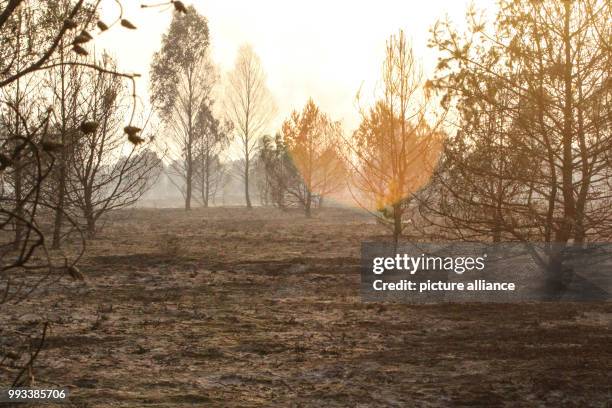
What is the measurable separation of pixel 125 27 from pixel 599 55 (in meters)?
8.68

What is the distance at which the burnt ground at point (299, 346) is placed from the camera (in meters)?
5.10

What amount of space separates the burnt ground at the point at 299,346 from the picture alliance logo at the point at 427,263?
2055 millimetres

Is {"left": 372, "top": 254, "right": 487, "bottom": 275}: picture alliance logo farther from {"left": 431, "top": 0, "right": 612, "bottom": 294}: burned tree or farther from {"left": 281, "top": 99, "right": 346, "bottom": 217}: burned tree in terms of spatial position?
{"left": 281, "top": 99, "right": 346, "bottom": 217}: burned tree

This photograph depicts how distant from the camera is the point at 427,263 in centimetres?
1383

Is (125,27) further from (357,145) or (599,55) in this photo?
(357,145)

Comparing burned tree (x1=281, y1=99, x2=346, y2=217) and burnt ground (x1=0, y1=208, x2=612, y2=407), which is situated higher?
burned tree (x1=281, y1=99, x2=346, y2=217)

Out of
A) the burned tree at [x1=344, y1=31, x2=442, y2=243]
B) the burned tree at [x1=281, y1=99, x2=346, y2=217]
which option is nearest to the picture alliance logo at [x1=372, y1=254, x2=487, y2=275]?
the burned tree at [x1=344, y1=31, x2=442, y2=243]

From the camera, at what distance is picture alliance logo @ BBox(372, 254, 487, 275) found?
504 inches

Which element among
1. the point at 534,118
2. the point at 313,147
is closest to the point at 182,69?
the point at 313,147

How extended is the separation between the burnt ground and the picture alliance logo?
2055mm

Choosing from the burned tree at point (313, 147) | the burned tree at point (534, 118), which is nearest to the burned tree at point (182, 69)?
the burned tree at point (313, 147)

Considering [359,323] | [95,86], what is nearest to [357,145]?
[95,86]

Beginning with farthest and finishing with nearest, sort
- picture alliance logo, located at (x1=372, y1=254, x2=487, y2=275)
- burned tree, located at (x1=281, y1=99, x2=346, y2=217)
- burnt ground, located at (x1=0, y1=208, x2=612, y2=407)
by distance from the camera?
burned tree, located at (x1=281, y1=99, x2=346, y2=217), picture alliance logo, located at (x1=372, y1=254, x2=487, y2=275), burnt ground, located at (x1=0, y1=208, x2=612, y2=407)

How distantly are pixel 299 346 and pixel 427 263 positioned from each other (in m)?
7.74
